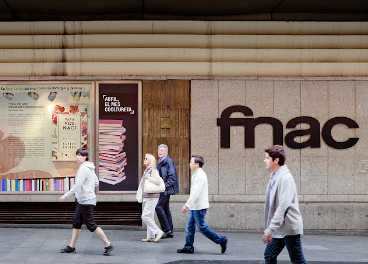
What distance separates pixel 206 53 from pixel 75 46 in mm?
2788

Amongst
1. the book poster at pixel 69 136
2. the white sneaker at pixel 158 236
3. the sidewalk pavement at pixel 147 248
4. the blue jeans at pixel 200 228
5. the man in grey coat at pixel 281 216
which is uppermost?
the book poster at pixel 69 136

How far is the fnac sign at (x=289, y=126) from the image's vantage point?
Answer: 10.0m

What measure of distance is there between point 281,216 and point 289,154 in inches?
213

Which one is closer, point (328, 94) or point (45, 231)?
point (45, 231)

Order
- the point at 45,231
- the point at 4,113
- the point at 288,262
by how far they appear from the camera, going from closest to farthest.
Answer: the point at 288,262 → the point at 45,231 → the point at 4,113

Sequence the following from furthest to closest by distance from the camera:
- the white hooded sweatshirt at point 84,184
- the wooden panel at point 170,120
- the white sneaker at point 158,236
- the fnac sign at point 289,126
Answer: the fnac sign at point 289,126, the wooden panel at point 170,120, the white sneaker at point 158,236, the white hooded sweatshirt at point 84,184

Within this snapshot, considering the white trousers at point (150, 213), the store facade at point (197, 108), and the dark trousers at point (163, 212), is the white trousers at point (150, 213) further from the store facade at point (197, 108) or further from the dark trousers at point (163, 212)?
the store facade at point (197, 108)

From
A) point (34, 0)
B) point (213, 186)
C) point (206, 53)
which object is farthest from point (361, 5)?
point (34, 0)

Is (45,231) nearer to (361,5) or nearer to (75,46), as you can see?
(75,46)

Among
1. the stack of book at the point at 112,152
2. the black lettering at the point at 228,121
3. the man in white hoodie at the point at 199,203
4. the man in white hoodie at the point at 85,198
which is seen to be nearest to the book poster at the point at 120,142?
the stack of book at the point at 112,152

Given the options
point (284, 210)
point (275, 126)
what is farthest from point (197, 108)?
point (284, 210)

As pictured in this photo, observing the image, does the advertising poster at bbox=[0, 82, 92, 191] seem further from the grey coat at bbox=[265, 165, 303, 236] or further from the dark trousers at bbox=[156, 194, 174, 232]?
the grey coat at bbox=[265, 165, 303, 236]

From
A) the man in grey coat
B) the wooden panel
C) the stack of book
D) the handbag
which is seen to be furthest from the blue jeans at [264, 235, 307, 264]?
the stack of book

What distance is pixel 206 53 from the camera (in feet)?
32.9
